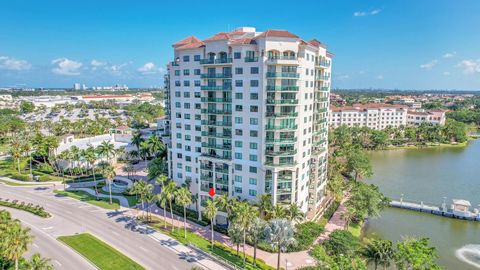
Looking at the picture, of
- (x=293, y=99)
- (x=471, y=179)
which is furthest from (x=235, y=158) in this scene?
(x=471, y=179)

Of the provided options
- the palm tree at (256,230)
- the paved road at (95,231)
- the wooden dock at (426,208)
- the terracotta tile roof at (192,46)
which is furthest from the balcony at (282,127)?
the wooden dock at (426,208)

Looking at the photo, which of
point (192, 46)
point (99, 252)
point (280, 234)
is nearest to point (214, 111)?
point (192, 46)

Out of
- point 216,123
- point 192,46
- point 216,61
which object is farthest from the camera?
point 192,46

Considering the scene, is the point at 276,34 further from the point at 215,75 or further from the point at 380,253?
the point at 380,253

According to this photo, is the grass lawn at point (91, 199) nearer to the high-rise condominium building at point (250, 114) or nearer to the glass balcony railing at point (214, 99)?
the high-rise condominium building at point (250, 114)

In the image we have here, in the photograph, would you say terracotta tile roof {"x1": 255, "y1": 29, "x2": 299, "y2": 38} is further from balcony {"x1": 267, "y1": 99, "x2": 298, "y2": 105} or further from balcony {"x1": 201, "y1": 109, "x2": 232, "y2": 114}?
balcony {"x1": 201, "y1": 109, "x2": 232, "y2": 114}

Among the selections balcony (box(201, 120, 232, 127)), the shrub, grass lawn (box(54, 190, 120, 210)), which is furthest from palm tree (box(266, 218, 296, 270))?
grass lawn (box(54, 190, 120, 210))
